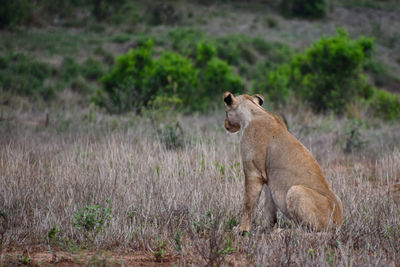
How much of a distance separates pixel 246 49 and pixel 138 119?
2069cm

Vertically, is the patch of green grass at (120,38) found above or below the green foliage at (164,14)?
below

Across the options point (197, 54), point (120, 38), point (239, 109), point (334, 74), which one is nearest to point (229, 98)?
point (239, 109)

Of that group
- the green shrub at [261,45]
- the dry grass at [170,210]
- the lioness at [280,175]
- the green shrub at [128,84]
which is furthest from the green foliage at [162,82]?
the green shrub at [261,45]

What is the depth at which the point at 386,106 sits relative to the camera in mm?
17328

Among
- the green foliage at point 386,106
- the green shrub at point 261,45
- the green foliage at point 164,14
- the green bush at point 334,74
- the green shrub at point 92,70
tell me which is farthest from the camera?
the green foliage at point 164,14

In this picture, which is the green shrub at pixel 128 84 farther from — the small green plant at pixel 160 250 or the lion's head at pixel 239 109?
the small green plant at pixel 160 250

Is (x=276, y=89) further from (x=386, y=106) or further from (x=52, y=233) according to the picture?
(x=52, y=233)

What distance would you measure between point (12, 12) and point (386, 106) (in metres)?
24.3

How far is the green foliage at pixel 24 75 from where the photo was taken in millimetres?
18984

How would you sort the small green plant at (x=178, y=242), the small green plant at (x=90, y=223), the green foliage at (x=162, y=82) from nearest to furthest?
the small green plant at (x=178, y=242)
the small green plant at (x=90, y=223)
the green foliage at (x=162, y=82)

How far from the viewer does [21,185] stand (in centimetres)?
627

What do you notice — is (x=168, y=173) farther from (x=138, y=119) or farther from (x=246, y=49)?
(x=246, y=49)

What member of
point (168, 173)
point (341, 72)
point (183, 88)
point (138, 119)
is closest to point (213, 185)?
point (168, 173)

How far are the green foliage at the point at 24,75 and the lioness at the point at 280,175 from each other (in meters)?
14.0
